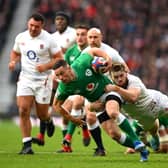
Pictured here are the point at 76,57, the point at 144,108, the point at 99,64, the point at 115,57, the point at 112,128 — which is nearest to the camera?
the point at 99,64

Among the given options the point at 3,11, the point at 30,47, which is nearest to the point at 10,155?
the point at 30,47

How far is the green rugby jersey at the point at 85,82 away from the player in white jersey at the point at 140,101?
0.25 m

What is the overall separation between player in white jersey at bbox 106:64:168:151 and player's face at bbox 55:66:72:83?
0.62 meters

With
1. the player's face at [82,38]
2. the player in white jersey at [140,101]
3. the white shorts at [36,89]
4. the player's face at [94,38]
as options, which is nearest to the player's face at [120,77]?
the player in white jersey at [140,101]

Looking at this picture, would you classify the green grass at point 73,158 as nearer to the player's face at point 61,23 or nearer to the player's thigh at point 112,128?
the player's thigh at point 112,128

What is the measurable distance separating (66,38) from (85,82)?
15.0 ft

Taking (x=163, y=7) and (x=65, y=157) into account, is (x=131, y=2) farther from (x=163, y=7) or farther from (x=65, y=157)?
(x=65, y=157)

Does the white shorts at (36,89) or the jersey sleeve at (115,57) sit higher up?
the jersey sleeve at (115,57)

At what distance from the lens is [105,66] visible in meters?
14.0

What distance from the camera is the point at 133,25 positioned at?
33062mm

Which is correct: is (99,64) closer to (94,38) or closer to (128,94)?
(128,94)

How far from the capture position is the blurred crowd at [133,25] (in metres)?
30.9

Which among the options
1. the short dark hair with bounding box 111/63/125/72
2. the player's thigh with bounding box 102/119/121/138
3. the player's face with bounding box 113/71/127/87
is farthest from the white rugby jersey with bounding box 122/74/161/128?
the short dark hair with bounding box 111/63/125/72

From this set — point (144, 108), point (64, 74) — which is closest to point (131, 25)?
point (144, 108)
